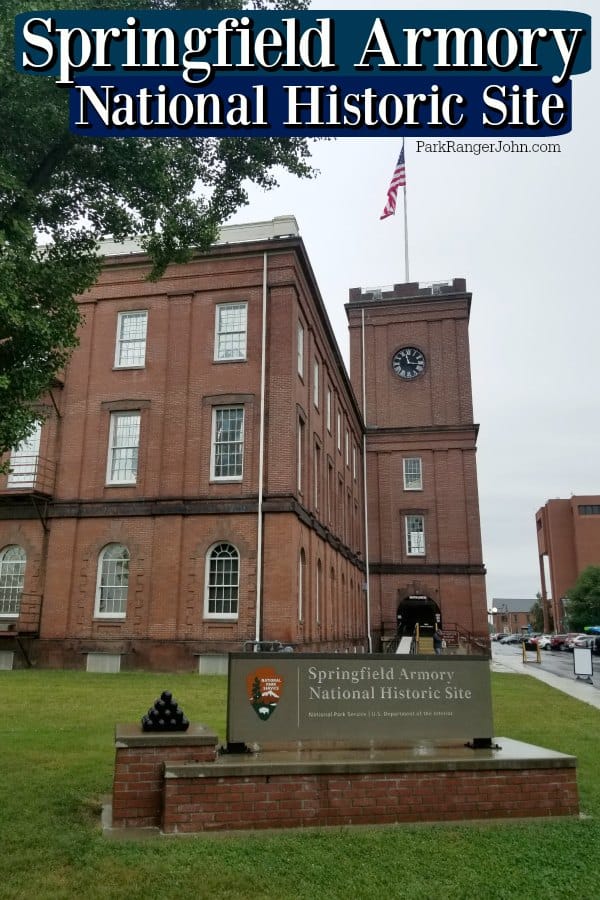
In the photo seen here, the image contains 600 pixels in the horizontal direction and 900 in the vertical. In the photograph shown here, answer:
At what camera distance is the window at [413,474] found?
43.0 m

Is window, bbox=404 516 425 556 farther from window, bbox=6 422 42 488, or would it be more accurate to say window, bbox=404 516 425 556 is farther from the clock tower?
window, bbox=6 422 42 488

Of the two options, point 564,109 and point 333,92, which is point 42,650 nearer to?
point 333,92

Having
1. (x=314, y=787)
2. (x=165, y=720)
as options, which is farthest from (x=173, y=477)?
(x=314, y=787)

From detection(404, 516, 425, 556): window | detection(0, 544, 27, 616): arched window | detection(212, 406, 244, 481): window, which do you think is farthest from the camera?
detection(404, 516, 425, 556): window

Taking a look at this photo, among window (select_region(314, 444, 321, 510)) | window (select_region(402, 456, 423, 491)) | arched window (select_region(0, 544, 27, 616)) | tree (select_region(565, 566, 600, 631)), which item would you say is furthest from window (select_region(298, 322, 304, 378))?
tree (select_region(565, 566, 600, 631))

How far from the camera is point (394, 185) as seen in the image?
3912 centimetres

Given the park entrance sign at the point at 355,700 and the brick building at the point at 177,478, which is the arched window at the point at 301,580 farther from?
the park entrance sign at the point at 355,700

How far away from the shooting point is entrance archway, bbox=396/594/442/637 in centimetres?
4078

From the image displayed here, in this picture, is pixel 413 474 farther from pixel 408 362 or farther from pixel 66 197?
pixel 66 197

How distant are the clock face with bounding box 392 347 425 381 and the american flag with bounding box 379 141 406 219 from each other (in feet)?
31.8

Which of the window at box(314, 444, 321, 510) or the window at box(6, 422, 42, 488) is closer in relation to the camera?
the window at box(6, 422, 42, 488)

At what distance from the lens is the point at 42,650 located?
863 inches

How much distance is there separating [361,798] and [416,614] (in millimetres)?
38395

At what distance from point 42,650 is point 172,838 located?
17858mm
